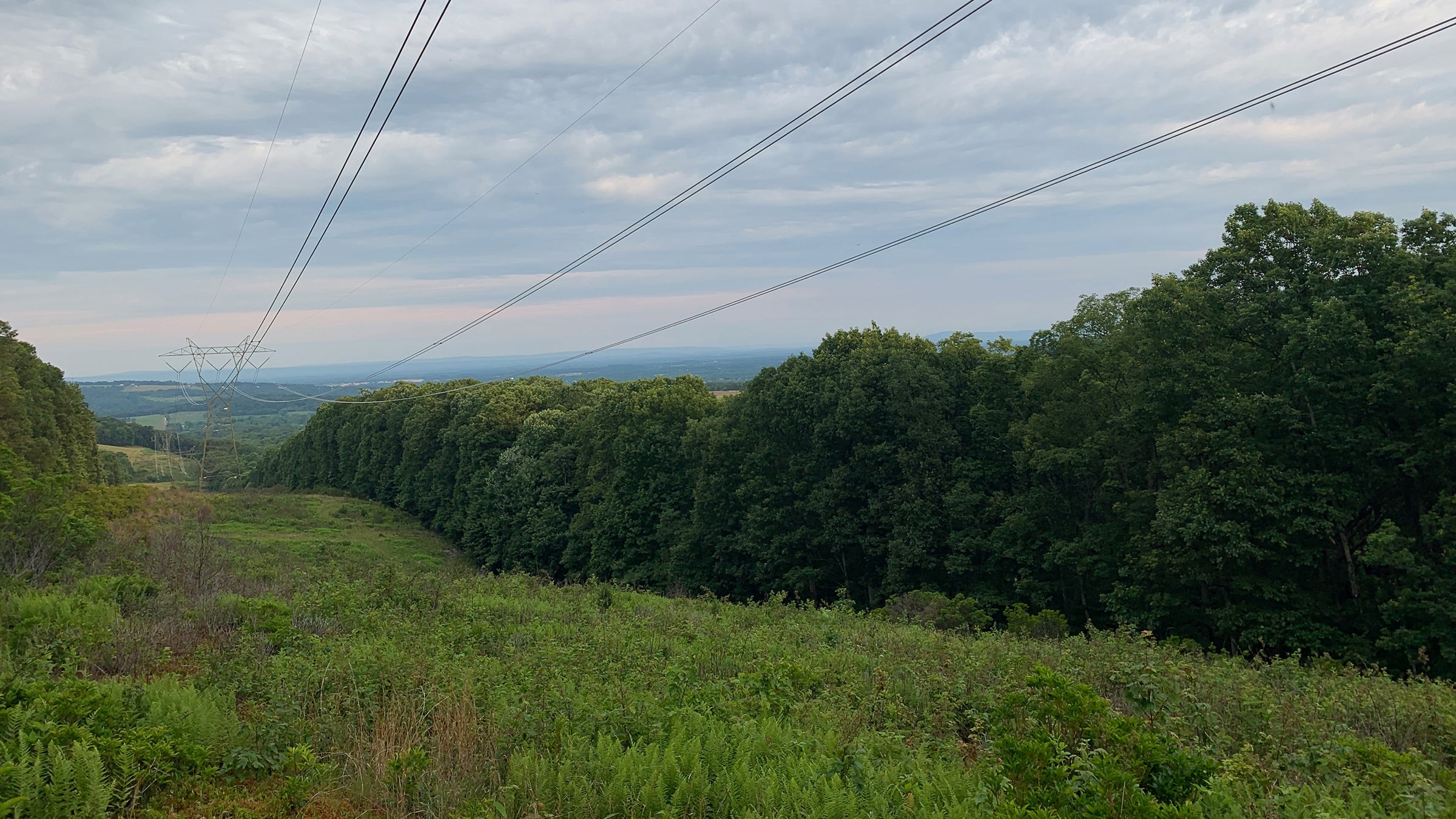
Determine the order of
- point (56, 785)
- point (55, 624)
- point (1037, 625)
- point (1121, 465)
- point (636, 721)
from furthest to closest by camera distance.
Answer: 1. point (1121, 465)
2. point (1037, 625)
3. point (55, 624)
4. point (636, 721)
5. point (56, 785)

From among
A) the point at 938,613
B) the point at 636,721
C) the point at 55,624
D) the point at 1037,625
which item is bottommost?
the point at 938,613

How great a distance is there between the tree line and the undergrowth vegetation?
8620mm

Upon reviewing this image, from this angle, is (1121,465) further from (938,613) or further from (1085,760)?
(1085,760)

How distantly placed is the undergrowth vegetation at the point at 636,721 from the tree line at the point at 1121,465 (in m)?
8.62

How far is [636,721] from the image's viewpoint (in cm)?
599

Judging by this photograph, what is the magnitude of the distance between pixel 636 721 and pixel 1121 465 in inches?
827

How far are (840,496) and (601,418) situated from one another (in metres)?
16.1

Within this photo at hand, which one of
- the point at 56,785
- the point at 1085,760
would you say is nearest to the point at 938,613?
the point at 1085,760

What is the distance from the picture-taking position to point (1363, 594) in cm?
1759

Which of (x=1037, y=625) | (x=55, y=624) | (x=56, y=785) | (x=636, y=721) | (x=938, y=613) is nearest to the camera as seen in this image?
(x=56, y=785)

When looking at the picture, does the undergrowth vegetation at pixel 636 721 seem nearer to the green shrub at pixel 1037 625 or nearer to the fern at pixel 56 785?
the fern at pixel 56 785

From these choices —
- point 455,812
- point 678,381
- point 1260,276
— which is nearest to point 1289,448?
point 1260,276

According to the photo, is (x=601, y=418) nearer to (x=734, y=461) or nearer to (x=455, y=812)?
(x=734, y=461)

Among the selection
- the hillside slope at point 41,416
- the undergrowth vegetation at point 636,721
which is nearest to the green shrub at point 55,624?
the undergrowth vegetation at point 636,721
